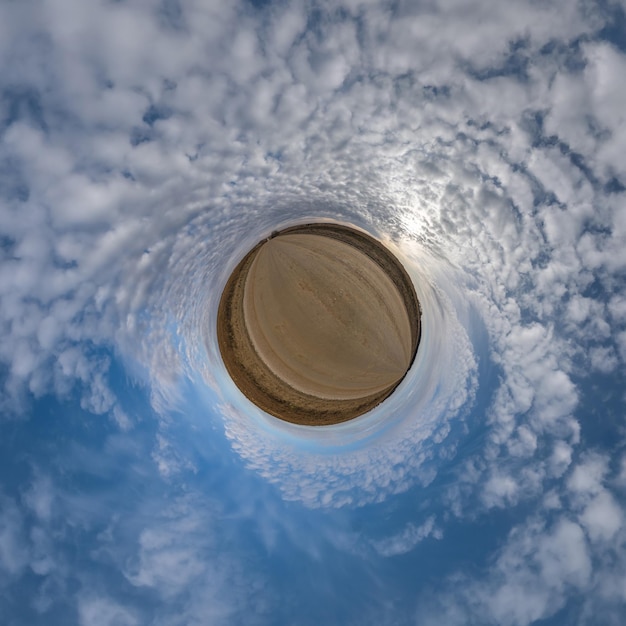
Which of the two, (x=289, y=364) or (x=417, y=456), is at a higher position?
(x=289, y=364)

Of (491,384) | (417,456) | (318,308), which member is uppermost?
(318,308)

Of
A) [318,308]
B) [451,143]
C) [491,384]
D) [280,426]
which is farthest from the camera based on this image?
[280,426]

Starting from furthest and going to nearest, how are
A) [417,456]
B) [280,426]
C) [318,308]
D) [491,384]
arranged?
1. [280,426]
2. [318,308]
3. [417,456]
4. [491,384]

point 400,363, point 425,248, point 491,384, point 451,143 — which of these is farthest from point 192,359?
point 451,143

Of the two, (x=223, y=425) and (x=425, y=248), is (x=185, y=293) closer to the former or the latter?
(x=223, y=425)

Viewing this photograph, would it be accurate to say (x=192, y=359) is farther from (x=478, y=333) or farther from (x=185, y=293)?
(x=478, y=333)

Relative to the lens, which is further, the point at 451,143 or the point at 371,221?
the point at 371,221
